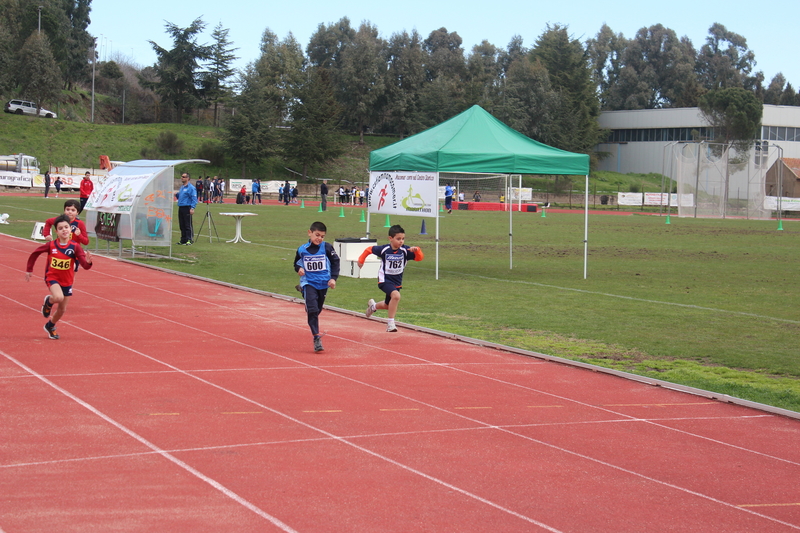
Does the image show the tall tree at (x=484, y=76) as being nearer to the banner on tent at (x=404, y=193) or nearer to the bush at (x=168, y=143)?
the bush at (x=168, y=143)

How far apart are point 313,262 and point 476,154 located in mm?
8535

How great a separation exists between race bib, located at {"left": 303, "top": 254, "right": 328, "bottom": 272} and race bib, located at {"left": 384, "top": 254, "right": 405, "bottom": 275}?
162cm

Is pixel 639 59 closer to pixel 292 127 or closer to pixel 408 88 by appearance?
pixel 408 88

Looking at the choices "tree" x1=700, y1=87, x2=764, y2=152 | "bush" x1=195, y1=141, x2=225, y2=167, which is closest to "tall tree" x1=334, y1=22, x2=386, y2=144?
"bush" x1=195, y1=141, x2=225, y2=167

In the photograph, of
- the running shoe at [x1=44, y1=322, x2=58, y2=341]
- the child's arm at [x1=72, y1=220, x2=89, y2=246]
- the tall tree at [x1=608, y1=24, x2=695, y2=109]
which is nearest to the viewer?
the running shoe at [x1=44, y1=322, x2=58, y2=341]

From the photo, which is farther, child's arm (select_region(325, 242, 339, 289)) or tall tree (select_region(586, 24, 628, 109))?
tall tree (select_region(586, 24, 628, 109))

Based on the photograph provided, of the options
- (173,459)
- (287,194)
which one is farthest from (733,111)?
(173,459)

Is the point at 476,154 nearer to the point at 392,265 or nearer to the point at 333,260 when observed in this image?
the point at 392,265

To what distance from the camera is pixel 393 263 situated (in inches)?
460

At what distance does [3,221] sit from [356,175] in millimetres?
58691

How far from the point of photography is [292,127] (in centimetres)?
8431

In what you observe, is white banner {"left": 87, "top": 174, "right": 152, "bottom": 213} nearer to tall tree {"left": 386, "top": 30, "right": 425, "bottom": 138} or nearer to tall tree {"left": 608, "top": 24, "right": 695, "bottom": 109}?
tall tree {"left": 386, "top": 30, "right": 425, "bottom": 138}

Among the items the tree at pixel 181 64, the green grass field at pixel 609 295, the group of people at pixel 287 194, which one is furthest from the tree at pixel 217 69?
the green grass field at pixel 609 295

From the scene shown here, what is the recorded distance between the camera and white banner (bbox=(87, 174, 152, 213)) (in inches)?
785
